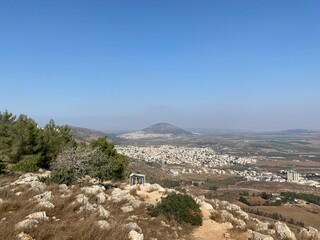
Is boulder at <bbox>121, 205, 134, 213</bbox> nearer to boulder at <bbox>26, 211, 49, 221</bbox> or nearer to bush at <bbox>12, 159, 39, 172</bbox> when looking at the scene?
boulder at <bbox>26, 211, 49, 221</bbox>

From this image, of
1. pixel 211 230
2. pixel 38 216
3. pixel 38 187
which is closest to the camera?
pixel 38 216

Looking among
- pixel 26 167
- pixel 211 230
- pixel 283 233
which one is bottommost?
pixel 283 233

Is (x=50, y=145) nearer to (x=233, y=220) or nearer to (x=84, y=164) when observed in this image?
(x=84, y=164)

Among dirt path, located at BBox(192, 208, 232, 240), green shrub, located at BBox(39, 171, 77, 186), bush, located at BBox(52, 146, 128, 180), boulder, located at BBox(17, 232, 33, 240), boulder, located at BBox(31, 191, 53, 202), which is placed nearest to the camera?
boulder, located at BBox(17, 232, 33, 240)

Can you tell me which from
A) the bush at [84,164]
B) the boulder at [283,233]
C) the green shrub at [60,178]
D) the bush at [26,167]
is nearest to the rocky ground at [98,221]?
the boulder at [283,233]

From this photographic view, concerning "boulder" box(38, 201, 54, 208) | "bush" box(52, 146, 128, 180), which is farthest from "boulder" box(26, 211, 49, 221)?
"bush" box(52, 146, 128, 180)

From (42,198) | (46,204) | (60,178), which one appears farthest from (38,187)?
(46,204)

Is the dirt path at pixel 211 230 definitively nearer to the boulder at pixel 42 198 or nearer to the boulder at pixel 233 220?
the boulder at pixel 233 220
